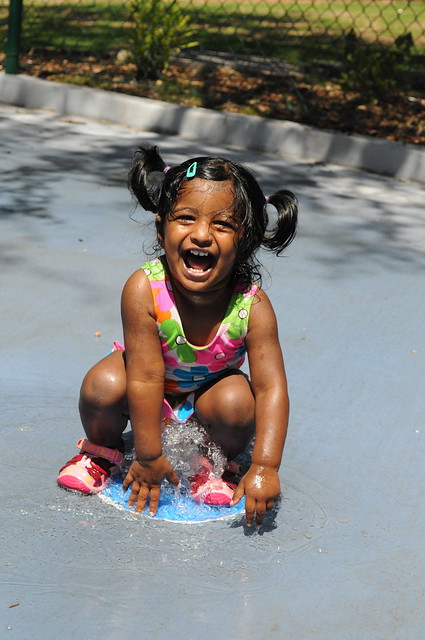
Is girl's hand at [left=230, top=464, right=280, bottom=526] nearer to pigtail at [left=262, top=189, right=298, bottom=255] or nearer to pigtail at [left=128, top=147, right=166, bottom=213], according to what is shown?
pigtail at [left=262, top=189, right=298, bottom=255]

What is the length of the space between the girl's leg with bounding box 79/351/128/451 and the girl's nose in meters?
0.44

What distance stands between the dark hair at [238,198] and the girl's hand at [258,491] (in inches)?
21.8

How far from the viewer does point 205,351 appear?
270cm

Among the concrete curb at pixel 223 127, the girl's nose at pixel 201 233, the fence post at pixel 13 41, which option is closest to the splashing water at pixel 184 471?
the girl's nose at pixel 201 233

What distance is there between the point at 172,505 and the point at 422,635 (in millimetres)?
788

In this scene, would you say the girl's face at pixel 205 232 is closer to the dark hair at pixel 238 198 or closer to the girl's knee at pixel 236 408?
the dark hair at pixel 238 198

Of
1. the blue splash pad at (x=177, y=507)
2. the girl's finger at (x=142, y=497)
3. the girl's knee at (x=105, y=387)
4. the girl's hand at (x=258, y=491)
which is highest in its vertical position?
the girl's knee at (x=105, y=387)

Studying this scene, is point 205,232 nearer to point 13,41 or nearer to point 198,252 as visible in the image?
point 198,252

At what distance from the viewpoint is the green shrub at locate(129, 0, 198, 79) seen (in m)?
7.83

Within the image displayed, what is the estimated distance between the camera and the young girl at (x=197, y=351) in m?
2.56

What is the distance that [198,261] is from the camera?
2.58m

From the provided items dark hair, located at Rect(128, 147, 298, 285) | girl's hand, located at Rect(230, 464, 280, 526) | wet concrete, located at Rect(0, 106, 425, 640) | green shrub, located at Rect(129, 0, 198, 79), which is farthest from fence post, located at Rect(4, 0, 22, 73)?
girl's hand, located at Rect(230, 464, 280, 526)

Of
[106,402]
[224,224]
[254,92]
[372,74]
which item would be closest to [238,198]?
[224,224]

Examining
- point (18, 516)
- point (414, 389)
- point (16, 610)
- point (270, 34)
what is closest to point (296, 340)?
point (414, 389)
